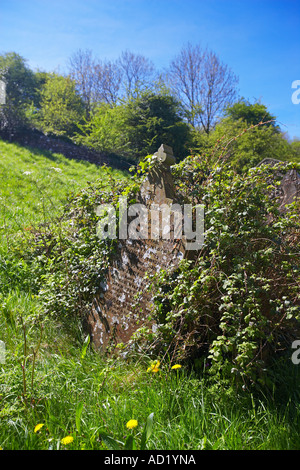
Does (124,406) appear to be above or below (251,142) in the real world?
below

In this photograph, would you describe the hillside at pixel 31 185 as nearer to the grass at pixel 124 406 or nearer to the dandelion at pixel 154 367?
the grass at pixel 124 406

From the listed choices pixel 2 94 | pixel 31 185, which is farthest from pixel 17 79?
pixel 31 185

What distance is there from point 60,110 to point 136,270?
753 inches

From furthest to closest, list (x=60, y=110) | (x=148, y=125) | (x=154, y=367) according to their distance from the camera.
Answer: (x=60, y=110) < (x=148, y=125) < (x=154, y=367)

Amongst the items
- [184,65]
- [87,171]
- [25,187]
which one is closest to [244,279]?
[25,187]

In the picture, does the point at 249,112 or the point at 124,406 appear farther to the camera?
the point at 249,112

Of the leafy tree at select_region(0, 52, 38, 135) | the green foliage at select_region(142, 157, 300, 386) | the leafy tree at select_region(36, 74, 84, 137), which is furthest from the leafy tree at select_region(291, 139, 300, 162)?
the leafy tree at select_region(0, 52, 38, 135)

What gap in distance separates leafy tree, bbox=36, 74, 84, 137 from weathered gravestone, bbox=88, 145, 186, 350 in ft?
53.9

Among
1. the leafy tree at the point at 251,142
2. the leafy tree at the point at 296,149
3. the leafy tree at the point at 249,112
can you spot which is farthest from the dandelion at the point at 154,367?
the leafy tree at the point at 249,112

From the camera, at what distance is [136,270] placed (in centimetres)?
331

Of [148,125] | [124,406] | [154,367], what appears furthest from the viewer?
[148,125]

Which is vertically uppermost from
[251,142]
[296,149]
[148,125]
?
[148,125]

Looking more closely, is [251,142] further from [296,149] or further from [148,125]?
[148,125]

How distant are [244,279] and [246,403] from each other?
88 centimetres
